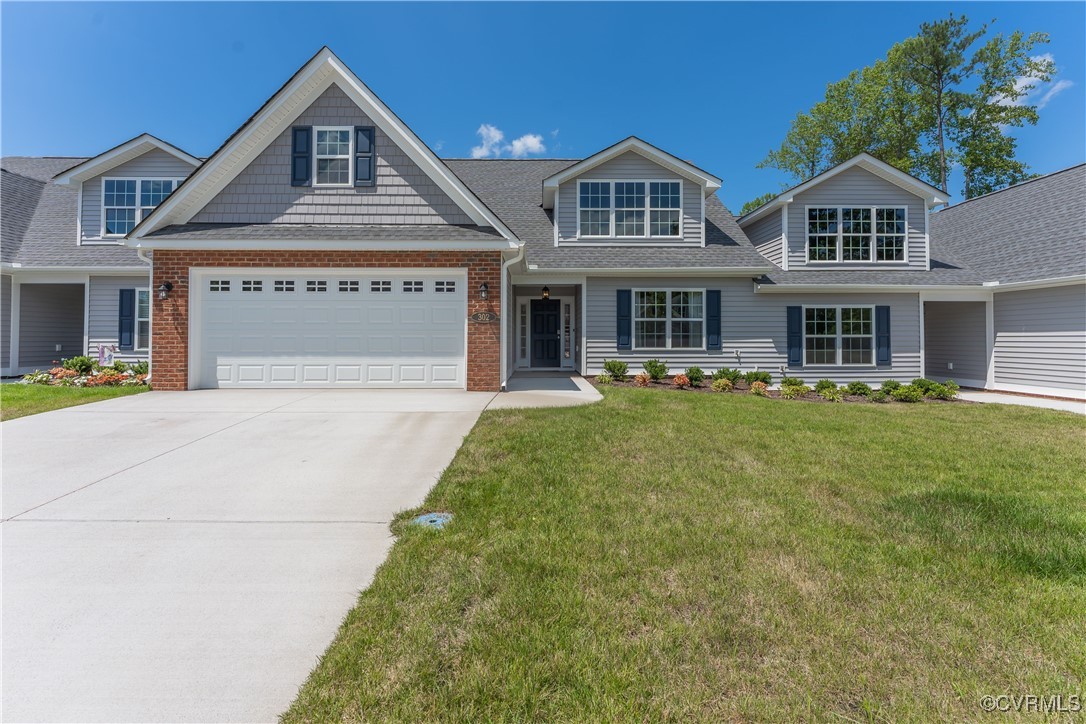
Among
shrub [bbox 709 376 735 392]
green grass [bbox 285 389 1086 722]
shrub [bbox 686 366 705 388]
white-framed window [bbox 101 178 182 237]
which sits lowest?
green grass [bbox 285 389 1086 722]

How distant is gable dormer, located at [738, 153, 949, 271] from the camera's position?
13492mm

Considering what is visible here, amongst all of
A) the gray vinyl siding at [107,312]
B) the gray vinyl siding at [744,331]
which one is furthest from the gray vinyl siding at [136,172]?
the gray vinyl siding at [744,331]

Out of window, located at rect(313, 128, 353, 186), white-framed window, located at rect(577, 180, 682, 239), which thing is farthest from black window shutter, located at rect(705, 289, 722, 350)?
window, located at rect(313, 128, 353, 186)

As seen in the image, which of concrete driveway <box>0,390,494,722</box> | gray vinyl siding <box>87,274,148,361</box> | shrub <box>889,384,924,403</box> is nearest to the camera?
concrete driveway <box>0,390,494,722</box>

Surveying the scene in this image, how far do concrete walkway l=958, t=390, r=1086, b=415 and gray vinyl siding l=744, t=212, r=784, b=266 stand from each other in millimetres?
5782

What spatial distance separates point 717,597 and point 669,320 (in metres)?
11.0

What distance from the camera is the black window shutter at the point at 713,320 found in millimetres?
12992

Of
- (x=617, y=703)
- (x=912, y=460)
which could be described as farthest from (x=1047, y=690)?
(x=912, y=460)

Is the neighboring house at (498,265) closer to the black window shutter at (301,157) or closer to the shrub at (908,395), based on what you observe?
the black window shutter at (301,157)

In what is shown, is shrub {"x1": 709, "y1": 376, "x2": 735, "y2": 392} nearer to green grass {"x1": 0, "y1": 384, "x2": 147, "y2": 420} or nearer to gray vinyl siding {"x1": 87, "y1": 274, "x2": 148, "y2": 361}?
green grass {"x1": 0, "y1": 384, "x2": 147, "y2": 420}

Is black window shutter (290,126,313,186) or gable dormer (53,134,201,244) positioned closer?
black window shutter (290,126,313,186)

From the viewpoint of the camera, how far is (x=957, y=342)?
14.7m

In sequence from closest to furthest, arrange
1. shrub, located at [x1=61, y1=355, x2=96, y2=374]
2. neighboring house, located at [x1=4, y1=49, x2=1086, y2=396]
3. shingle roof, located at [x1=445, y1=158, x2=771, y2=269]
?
neighboring house, located at [x1=4, y1=49, x2=1086, y2=396]
shrub, located at [x1=61, y1=355, x2=96, y2=374]
shingle roof, located at [x1=445, y1=158, x2=771, y2=269]

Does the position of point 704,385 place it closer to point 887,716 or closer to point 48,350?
point 887,716
